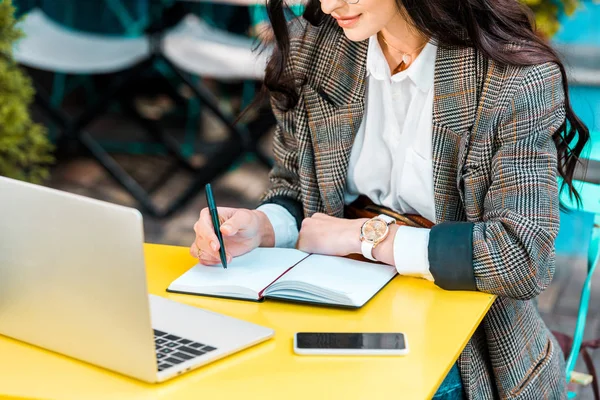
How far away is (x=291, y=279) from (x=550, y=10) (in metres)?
2.81

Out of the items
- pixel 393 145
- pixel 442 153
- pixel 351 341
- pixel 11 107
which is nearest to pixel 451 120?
pixel 442 153

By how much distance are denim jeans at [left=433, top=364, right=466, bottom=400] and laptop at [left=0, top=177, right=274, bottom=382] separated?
419 millimetres

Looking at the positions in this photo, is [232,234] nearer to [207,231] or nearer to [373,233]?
[207,231]

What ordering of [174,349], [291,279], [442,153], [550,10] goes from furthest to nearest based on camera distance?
[550,10] → [442,153] → [291,279] → [174,349]

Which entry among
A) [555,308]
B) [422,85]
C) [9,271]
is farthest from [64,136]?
[9,271]

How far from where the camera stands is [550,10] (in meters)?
3.86

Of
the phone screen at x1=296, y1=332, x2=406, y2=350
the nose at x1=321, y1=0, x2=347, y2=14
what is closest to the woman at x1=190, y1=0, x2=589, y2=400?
the nose at x1=321, y1=0, x2=347, y2=14

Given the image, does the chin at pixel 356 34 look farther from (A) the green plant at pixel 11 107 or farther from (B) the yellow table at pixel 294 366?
(A) the green plant at pixel 11 107

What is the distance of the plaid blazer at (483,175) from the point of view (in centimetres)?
150

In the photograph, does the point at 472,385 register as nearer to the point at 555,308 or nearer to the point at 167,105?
the point at 555,308

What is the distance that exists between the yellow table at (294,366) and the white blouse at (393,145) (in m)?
0.34

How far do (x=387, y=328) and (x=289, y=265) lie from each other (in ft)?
0.89

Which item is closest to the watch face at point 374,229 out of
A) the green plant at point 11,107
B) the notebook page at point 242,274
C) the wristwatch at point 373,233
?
the wristwatch at point 373,233

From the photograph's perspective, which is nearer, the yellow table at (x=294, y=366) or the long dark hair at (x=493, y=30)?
the yellow table at (x=294, y=366)
